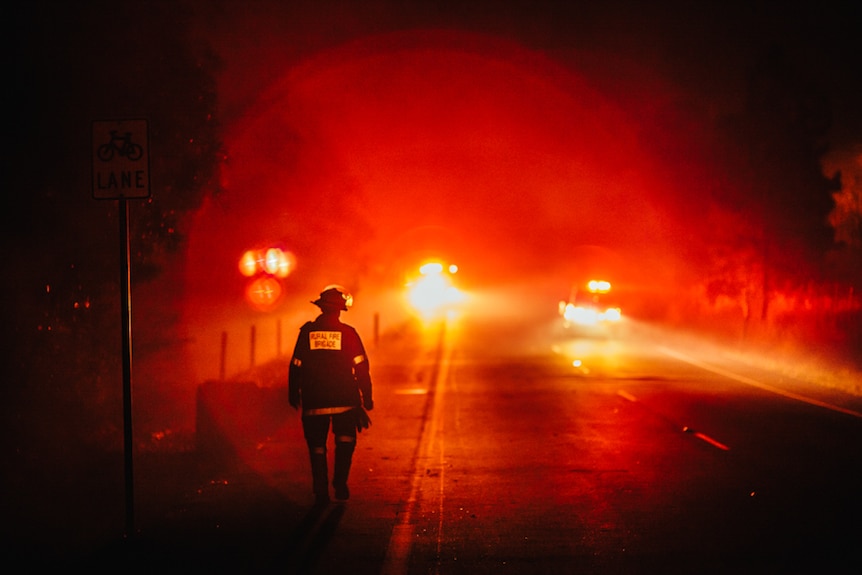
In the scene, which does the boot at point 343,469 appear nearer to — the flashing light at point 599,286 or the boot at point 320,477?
the boot at point 320,477

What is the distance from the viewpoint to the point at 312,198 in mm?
22781

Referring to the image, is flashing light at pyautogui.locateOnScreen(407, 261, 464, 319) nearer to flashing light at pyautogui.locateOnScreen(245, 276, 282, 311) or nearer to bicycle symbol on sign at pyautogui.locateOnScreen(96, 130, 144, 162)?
flashing light at pyautogui.locateOnScreen(245, 276, 282, 311)

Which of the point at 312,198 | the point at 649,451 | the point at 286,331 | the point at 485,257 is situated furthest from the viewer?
the point at 485,257

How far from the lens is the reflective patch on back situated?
8680 mm

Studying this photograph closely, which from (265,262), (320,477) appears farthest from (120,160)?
(265,262)

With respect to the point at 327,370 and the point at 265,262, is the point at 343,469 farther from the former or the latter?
the point at 265,262

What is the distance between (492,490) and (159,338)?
24.3ft

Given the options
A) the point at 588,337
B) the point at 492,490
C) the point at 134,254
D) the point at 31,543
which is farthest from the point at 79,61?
the point at 588,337

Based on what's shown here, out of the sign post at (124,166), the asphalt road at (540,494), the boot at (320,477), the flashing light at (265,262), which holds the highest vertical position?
the sign post at (124,166)

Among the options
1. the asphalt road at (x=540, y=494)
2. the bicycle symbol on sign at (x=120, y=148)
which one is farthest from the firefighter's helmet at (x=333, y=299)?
the bicycle symbol on sign at (x=120, y=148)

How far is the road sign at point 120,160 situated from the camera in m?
7.20

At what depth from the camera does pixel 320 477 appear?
860 cm

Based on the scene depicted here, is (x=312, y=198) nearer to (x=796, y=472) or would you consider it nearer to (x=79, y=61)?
(x=79, y=61)

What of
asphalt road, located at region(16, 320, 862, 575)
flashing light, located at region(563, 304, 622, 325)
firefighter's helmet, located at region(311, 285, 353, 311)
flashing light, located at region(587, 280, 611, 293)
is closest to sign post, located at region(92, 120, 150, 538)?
asphalt road, located at region(16, 320, 862, 575)
